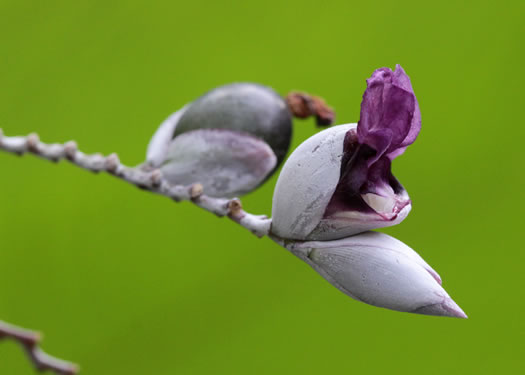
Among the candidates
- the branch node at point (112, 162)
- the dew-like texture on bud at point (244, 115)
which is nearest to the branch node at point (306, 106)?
the dew-like texture on bud at point (244, 115)

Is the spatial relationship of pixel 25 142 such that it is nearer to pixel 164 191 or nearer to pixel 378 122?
pixel 164 191

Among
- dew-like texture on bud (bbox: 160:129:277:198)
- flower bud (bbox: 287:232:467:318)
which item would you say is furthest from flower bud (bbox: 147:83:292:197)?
flower bud (bbox: 287:232:467:318)

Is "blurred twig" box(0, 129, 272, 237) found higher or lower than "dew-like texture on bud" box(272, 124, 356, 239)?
lower

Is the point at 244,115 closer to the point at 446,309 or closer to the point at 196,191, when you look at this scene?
the point at 196,191

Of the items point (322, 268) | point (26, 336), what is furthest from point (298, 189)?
point (26, 336)

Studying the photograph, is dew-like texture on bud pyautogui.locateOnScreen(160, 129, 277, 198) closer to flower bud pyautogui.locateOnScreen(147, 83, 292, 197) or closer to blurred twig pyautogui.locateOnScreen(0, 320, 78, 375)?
flower bud pyautogui.locateOnScreen(147, 83, 292, 197)

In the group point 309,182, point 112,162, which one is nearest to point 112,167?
point 112,162

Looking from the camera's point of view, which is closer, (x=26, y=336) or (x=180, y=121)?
(x=26, y=336)
